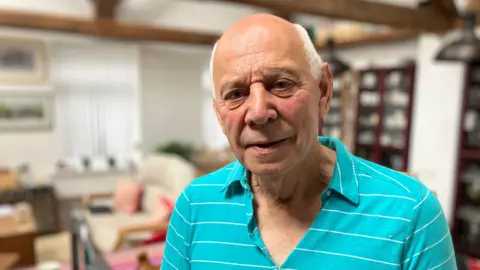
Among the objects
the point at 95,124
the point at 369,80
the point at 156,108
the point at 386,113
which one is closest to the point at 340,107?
the point at 369,80

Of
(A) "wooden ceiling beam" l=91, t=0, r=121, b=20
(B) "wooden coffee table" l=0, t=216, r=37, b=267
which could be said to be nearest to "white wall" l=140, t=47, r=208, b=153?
(A) "wooden ceiling beam" l=91, t=0, r=121, b=20

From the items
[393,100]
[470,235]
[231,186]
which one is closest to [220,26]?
[393,100]

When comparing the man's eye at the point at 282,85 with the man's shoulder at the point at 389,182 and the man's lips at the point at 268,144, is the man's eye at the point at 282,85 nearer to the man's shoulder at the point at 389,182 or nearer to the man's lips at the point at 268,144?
the man's lips at the point at 268,144

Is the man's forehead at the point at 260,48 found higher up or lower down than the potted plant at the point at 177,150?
higher up

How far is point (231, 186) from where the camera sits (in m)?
0.84

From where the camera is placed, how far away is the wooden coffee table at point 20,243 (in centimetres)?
325

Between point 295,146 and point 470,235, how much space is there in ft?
12.0

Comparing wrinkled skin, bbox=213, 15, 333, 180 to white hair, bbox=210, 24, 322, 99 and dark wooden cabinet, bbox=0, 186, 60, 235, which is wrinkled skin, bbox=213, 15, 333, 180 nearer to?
white hair, bbox=210, 24, 322, 99

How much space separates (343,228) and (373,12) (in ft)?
10.0

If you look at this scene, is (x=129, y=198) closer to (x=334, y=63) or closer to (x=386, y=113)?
(x=334, y=63)

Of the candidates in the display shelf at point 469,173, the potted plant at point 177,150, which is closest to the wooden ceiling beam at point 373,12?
the display shelf at point 469,173

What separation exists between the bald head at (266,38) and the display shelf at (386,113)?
12.2 ft

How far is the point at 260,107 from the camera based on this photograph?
2.13 feet

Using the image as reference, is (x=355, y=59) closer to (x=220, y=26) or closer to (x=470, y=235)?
(x=220, y=26)
